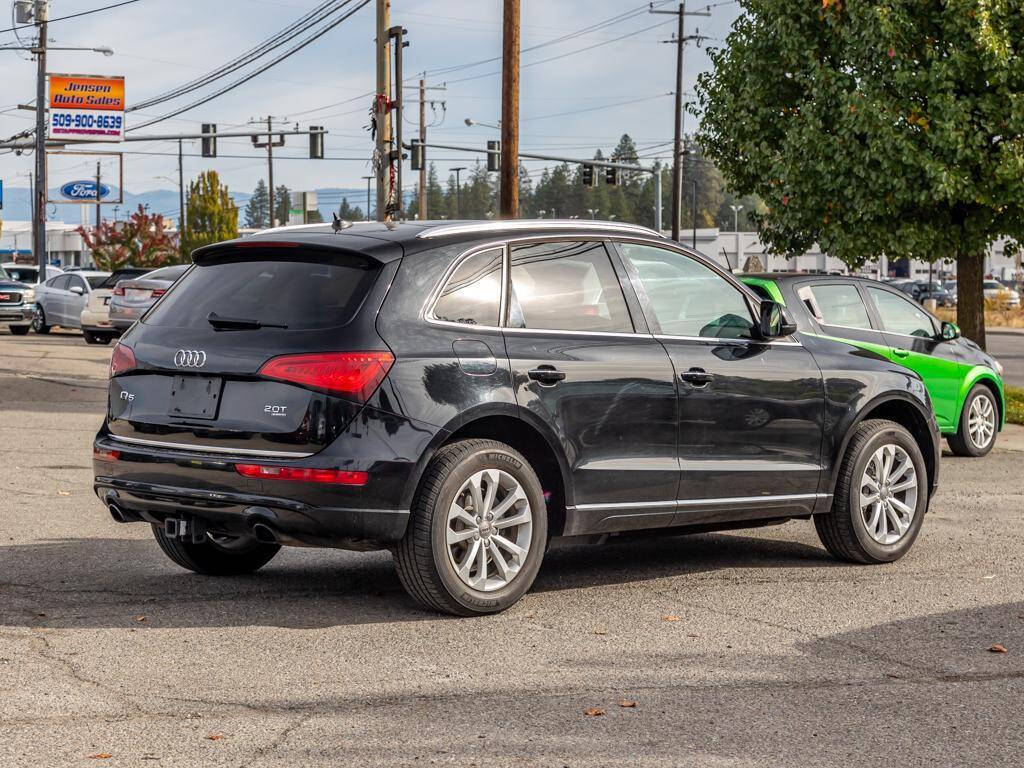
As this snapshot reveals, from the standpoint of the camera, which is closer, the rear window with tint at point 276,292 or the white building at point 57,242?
the rear window with tint at point 276,292

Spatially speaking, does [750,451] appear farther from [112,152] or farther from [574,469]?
[112,152]

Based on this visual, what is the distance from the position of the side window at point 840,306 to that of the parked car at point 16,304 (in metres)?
26.7

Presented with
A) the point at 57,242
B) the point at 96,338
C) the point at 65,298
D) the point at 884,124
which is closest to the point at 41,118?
the point at 65,298

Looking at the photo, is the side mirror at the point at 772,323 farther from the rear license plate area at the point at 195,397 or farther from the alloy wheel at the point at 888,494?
the rear license plate area at the point at 195,397

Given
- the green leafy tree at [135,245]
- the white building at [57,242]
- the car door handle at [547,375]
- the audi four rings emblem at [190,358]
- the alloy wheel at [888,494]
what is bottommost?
the alloy wheel at [888,494]

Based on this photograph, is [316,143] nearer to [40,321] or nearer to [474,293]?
[40,321]

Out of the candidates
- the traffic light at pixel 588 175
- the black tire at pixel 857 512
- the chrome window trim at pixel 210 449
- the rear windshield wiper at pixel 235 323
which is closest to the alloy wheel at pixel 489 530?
the chrome window trim at pixel 210 449

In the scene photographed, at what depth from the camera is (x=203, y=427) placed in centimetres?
661

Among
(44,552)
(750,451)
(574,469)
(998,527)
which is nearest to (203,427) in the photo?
(574,469)

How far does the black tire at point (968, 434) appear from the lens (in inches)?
569

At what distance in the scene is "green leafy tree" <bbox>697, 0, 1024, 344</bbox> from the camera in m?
18.8

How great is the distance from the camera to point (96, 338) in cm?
3228

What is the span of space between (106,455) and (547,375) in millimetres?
2098

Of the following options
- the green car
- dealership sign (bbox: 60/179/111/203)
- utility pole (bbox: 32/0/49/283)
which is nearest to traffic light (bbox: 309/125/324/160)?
utility pole (bbox: 32/0/49/283)
